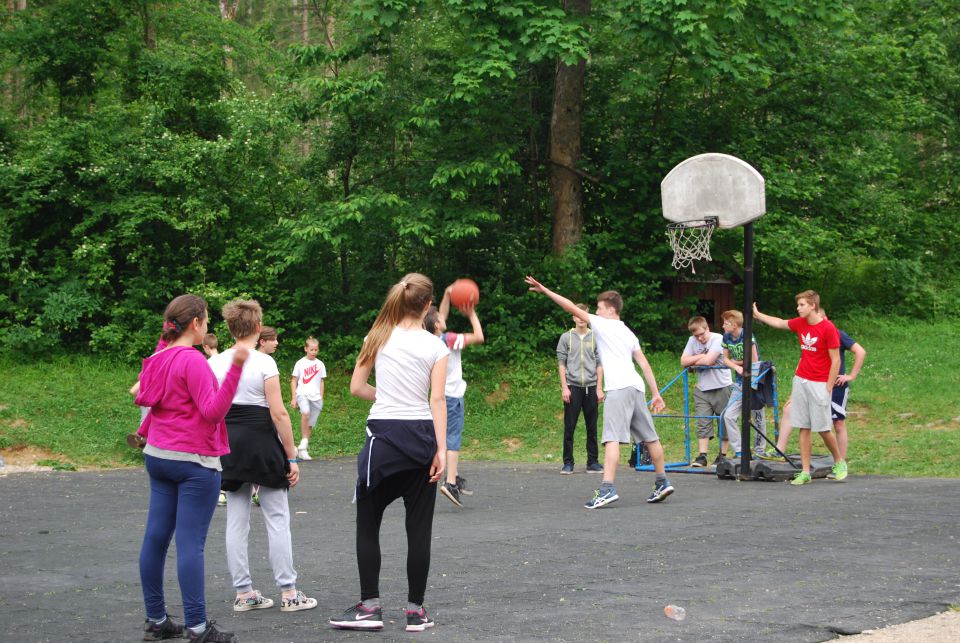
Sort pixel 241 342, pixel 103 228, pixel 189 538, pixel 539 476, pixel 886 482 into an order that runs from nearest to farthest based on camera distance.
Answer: pixel 189 538 < pixel 241 342 < pixel 886 482 < pixel 539 476 < pixel 103 228

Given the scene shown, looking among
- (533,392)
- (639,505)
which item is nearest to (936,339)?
(533,392)

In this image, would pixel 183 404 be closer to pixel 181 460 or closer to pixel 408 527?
pixel 181 460

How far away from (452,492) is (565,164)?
508 inches

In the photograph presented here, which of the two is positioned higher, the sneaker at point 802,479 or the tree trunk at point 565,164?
the tree trunk at point 565,164

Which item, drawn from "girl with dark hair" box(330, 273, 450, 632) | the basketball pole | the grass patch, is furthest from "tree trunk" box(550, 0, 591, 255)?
"girl with dark hair" box(330, 273, 450, 632)

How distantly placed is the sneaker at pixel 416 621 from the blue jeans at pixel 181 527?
1038mm

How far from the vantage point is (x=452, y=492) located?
10539 mm

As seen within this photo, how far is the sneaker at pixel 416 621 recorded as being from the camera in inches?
218

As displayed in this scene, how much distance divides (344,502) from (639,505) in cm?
305

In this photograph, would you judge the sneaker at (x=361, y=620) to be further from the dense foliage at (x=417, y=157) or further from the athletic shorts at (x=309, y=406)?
the dense foliage at (x=417, y=157)

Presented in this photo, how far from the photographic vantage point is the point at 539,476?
44.3ft

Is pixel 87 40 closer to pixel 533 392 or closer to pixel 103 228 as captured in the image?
pixel 103 228

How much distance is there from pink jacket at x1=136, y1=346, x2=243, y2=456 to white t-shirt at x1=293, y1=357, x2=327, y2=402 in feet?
33.6

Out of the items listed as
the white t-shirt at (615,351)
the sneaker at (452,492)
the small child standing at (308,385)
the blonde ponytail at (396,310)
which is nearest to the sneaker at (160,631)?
the blonde ponytail at (396,310)
